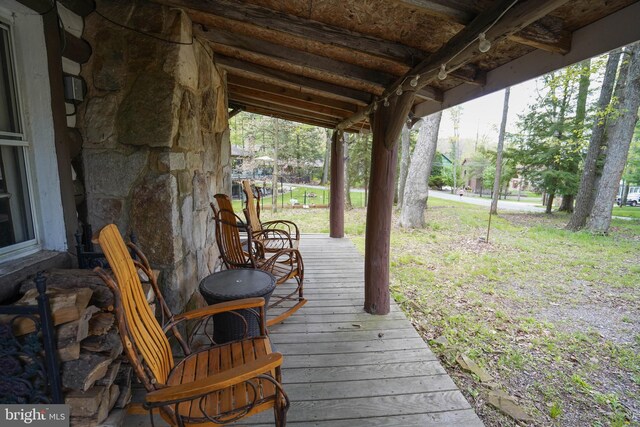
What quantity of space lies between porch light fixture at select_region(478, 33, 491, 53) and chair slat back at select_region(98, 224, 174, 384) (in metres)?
1.72

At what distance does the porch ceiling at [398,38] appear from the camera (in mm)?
1295

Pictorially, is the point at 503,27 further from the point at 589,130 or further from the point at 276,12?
the point at 589,130

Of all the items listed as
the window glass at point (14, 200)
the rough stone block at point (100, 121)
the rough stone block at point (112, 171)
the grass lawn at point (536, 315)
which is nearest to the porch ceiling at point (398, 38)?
the rough stone block at point (100, 121)

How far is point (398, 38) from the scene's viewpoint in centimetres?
188

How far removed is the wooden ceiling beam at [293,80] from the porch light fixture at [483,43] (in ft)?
5.79

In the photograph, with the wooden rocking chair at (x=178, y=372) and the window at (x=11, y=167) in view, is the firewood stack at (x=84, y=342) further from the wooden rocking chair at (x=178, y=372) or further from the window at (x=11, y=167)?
the window at (x=11, y=167)

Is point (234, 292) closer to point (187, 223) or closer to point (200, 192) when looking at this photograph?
point (187, 223)

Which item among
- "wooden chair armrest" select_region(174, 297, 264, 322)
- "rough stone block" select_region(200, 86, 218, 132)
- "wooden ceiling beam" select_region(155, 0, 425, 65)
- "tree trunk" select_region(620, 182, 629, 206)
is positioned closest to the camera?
"wooden chair armrest" select_region(174, 297, 264, 322)

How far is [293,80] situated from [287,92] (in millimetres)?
671

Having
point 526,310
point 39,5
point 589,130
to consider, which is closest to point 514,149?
point 589,130

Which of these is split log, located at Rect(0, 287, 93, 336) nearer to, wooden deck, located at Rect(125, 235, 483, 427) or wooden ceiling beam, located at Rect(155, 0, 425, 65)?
wooden deck, located at Rect(125, 235, 483, 427)

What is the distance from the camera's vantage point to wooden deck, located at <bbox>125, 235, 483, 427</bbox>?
1637mm

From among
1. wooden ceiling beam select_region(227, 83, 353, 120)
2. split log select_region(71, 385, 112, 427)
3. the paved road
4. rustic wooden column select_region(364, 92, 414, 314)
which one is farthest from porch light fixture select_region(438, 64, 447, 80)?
the paved road

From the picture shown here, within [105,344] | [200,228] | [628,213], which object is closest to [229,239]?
[200,228]
